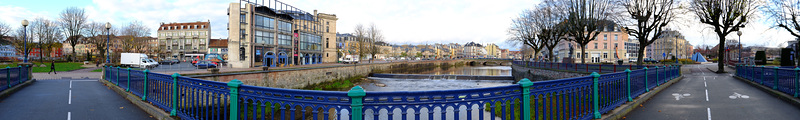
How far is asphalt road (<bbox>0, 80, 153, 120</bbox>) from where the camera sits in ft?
22.7

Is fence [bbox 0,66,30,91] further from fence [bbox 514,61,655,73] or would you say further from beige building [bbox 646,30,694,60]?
beige building [bbox 646,30,694,60]

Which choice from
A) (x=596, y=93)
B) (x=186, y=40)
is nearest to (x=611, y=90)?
(x=596, y=93)

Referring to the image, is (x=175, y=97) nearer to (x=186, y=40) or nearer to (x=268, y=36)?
(x=268, y=36)

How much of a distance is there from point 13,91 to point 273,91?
12.0 meters

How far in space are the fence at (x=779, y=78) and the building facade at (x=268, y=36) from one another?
3278cm

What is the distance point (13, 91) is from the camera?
10.2 meters

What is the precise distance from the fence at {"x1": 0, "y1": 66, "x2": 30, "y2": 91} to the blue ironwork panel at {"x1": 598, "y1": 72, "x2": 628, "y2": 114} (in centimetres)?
1554

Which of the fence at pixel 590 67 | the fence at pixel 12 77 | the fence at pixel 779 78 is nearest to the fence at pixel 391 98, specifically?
the fence at pixel 779 78

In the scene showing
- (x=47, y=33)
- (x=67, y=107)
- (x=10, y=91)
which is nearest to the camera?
(x=67, y=107)

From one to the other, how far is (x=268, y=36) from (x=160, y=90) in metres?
28.1

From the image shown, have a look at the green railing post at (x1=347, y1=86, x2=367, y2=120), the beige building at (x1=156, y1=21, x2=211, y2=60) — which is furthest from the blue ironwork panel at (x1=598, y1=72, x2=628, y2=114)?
the beige building at (x1=156, y1=21, x2=211, y2=60)

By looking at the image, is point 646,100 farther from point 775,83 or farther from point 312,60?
point 312,60

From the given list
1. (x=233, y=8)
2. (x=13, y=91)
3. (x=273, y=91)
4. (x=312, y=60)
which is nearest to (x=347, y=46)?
(x=312, y=60)

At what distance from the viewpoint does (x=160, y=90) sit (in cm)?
703
